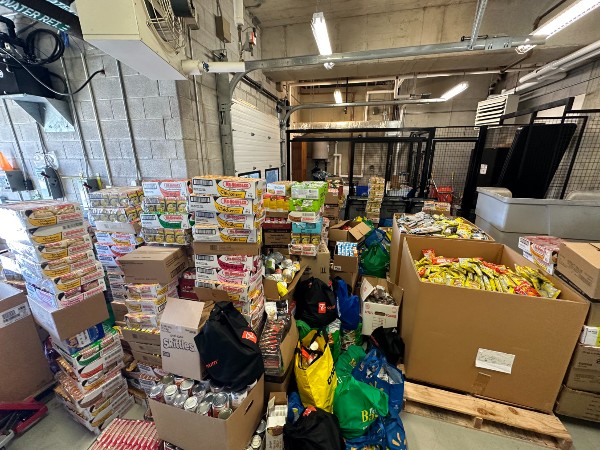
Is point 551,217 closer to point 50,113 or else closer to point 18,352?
point 18,352

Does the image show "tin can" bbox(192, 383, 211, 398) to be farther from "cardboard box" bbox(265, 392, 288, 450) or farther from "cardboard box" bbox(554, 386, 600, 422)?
"cardboard box" bbox(554, 386, 600, 422)

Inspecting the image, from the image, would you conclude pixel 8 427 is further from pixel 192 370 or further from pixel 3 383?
pixel 192 370

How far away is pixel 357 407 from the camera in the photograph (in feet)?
4.55

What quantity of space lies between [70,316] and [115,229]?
834 millimetres

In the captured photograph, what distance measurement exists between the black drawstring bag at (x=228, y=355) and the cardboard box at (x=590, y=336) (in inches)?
74.5

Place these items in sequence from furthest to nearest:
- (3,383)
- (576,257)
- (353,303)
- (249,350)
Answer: (353,303) → (3,383) → (576,257) → (249,350)

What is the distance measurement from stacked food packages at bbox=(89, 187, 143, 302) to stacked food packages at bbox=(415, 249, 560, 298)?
97.5 inches

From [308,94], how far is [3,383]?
8.41 m

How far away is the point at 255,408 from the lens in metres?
1.37

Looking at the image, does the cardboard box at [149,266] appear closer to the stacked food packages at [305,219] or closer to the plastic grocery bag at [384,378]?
the stacked food packages at [305,219]

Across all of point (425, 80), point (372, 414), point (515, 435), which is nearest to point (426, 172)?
point (425, 80)

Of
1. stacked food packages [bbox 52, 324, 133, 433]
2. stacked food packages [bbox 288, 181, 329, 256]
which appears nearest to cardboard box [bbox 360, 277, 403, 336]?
stacked food packages [bbox 288, 181, 329, 256]

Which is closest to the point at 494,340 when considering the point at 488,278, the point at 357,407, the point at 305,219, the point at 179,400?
the point at 488,278

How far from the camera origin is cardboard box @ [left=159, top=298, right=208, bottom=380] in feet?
4.51
